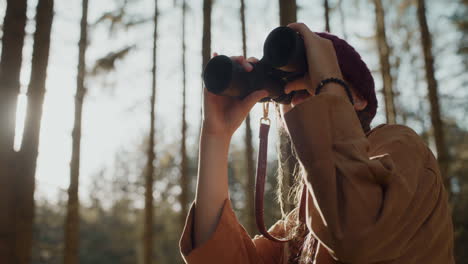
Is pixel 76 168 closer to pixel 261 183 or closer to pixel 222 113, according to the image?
pixel 222 113

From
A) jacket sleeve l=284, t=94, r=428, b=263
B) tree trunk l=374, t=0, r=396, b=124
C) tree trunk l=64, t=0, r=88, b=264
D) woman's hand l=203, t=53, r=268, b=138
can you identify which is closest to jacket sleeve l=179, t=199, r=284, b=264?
woman's hand l=203, t=53, r=268, b=138

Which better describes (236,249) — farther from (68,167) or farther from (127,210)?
(127,210)

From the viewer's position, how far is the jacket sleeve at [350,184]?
86 cm

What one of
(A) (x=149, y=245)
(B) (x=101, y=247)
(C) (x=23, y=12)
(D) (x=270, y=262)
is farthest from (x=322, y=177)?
(B) (x=101, y=247)

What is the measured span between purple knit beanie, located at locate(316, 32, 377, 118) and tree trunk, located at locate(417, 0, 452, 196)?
529 centimetres

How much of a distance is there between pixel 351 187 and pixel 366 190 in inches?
1.4

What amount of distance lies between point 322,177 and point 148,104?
871 centimetres

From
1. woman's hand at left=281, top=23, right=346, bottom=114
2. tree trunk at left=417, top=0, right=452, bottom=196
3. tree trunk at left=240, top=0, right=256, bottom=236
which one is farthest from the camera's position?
tree trunk at left=240, top=0, right=256, bottom=236

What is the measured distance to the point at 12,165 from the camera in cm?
321

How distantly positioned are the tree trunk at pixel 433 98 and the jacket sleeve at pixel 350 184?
563 centimetres

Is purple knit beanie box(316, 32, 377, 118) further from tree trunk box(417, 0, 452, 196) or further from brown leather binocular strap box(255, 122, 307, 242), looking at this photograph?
tree trunk box(417, 0, 452, 196)

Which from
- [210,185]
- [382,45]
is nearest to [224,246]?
[210,185]

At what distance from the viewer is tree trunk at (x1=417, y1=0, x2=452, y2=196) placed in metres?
6.09

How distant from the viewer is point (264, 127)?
1.45m
